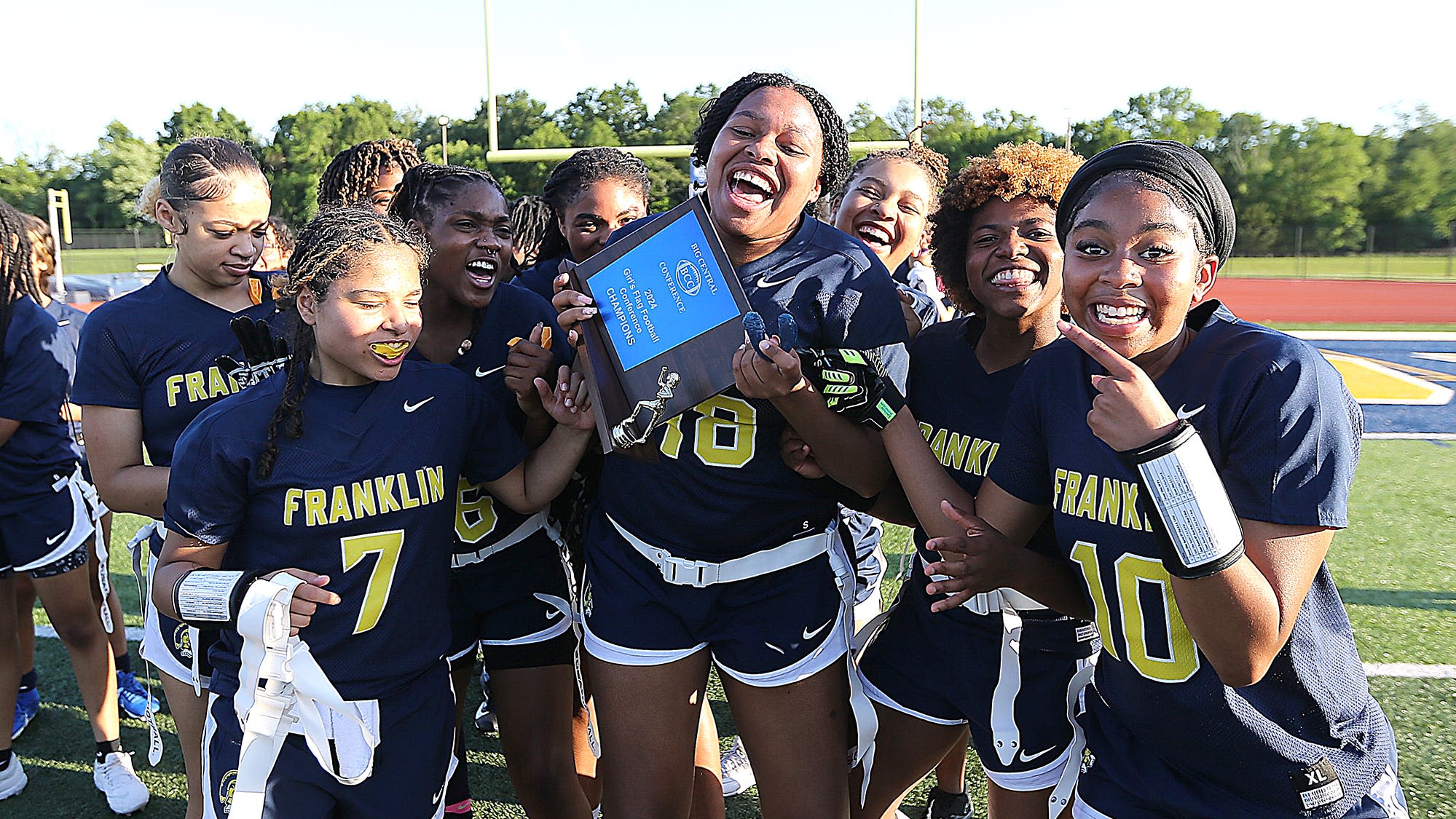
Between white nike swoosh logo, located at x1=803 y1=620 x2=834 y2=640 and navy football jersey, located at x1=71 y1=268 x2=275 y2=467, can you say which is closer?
white nike swoosh logo, located at x1=803 y1=620 x2=834 y2=640

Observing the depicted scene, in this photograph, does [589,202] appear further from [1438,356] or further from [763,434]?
[1438,356]

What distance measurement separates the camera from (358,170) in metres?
Answer: 3.68

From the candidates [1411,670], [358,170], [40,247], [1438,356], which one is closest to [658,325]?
[358,170]

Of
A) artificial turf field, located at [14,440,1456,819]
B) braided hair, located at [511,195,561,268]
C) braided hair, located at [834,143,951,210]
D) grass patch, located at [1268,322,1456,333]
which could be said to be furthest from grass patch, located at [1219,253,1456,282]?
braided hair, located at [511,195,561,268]

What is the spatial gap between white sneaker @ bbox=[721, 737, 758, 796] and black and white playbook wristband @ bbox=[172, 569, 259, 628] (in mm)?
1848

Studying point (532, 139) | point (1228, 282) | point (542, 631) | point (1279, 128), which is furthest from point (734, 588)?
point (1279, 128)

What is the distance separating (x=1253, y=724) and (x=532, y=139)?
38367 mm

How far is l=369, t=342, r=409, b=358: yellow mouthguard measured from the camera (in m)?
2.15

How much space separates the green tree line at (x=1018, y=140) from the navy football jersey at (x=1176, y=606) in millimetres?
29924

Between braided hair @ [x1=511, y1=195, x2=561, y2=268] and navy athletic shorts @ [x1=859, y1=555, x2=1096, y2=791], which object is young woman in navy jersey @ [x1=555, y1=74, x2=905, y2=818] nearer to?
navy athletic shorts @ [x1=859, y1=555, x2=1096, y2=791]

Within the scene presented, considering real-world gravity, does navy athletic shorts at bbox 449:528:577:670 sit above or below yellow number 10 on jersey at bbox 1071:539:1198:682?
below

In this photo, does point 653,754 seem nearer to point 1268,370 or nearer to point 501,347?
point 501,347

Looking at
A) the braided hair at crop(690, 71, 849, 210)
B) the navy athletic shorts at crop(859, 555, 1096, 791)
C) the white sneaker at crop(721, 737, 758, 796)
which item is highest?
the braided hair at crop(690, 71, 849, 210)

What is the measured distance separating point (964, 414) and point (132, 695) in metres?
3.49
